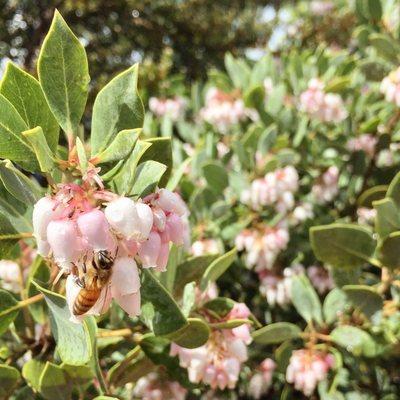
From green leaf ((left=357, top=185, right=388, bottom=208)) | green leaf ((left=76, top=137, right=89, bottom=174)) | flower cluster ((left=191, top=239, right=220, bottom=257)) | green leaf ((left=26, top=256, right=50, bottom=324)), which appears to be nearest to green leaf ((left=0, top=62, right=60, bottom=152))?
Result: green leaf ((left=76, top=137, right=89, bottom=174))

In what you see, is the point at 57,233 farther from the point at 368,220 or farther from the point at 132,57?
the point at 132,57

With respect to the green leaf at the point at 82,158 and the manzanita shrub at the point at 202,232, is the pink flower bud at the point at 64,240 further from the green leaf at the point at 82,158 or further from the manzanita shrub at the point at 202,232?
the green leaf at the point at 82,158

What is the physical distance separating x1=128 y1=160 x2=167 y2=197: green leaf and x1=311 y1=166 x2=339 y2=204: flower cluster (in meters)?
1.66

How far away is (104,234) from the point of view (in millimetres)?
785

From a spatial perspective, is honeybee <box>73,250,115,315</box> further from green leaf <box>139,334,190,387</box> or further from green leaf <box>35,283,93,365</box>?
green leaf <box>139,334,190,387</box>

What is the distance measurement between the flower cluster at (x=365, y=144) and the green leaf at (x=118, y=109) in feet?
5.52

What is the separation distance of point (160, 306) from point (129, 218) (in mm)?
323

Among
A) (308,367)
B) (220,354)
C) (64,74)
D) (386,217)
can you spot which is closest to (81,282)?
(64,74)

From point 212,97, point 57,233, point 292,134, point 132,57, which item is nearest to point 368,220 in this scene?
point 292,134

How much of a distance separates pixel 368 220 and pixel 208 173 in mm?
730

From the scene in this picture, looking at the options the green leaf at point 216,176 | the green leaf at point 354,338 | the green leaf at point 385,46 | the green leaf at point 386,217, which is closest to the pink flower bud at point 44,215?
the green leaf at point 386,217

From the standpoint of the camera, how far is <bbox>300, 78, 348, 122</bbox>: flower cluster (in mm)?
2494

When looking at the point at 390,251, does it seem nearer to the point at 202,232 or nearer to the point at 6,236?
the point at 202,232

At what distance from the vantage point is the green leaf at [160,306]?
1.05 metres
